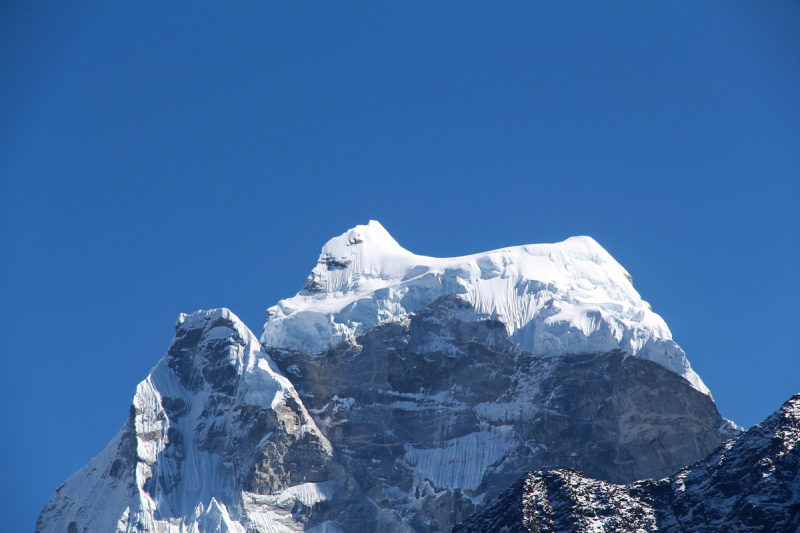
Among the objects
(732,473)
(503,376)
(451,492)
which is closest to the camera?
(732,473)

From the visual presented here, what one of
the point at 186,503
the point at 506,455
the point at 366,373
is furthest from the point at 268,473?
the point at 506,455

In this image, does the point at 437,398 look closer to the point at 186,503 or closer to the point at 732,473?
the point at 186,503

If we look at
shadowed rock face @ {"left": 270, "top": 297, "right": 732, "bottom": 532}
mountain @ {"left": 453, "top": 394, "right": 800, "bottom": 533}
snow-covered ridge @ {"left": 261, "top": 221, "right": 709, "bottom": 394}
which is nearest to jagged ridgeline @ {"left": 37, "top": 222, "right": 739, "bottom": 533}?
shadowed rock face @ {"left": 270, "top": 297, "right": 732, "bottom": 532}

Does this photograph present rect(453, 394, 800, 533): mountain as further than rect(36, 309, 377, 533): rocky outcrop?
No

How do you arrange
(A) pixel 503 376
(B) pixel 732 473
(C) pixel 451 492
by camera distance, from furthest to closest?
(A) pixel 503 376 → (C) pixel 451 492 → (B) pixel 732 473

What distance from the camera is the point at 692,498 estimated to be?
300 ft

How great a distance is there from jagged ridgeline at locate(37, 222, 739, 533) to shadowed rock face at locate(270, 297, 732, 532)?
248mm

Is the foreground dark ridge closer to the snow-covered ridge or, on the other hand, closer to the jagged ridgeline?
the jagged ridgeline

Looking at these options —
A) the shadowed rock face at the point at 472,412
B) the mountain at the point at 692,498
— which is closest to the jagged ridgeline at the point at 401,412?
the shadowed rock face at the point at 472,412

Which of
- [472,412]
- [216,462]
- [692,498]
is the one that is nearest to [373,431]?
[472,412]

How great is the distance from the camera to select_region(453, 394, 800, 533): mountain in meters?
85.8

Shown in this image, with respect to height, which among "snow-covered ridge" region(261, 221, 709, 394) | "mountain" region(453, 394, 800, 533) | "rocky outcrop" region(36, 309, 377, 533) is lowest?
"mountain" region(453, 394, 800, 533)

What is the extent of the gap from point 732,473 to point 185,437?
119803 mm

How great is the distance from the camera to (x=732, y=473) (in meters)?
90.5
